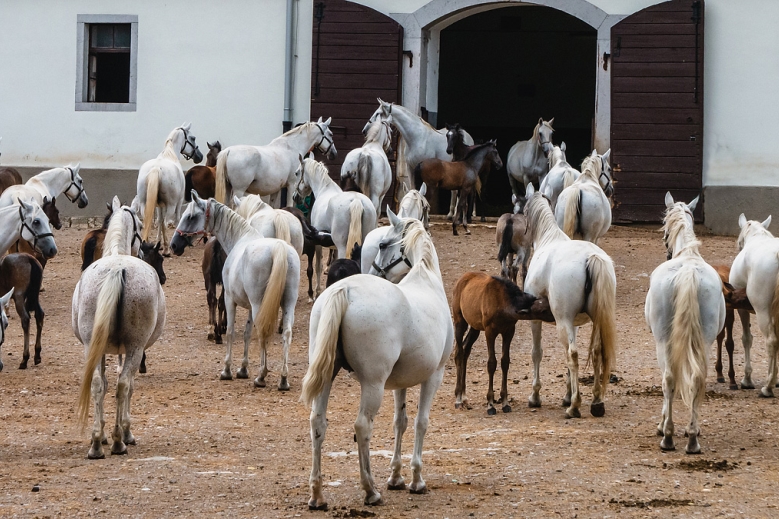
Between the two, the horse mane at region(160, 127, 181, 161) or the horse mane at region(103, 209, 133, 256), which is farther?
the horse mane at region(160, 127, 181, 161)

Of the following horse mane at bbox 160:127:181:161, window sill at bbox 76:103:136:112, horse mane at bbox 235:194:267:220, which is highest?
window sill at bbox 76:103:136:112

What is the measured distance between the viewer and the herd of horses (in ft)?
17.3

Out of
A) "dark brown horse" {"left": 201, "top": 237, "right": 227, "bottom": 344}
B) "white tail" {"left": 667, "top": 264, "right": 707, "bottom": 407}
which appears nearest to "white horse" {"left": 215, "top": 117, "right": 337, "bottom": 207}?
"dark brown horse" {"left": 201, "top": 237, "right": 227, "bottom": 344}

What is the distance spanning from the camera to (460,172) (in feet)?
52.0

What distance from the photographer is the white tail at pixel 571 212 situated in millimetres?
11734

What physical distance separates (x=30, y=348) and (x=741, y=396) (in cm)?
660

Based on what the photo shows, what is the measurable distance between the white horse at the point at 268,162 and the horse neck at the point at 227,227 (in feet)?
17.4

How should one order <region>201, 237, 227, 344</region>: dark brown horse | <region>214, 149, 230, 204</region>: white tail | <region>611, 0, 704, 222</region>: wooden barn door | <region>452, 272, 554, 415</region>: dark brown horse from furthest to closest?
<region>611, 0, 704, 222</region>: wooden barn door, <region>214, 149, 230, 204</region>: white tail, <region>201, 237, 227, 344</region>: dark brown horse, <region>452, 272, 554, 415</region>: dark brown horse

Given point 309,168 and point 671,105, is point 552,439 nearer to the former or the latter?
point 309,168

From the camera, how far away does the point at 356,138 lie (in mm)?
17609

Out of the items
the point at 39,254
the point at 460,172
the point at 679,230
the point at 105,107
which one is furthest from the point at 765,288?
the point at 105,107

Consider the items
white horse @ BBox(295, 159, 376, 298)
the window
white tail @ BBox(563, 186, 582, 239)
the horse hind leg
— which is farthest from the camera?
the window

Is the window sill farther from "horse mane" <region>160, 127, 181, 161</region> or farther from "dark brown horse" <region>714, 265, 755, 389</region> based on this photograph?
"dark brown horse" <region>714, 265, 755, 389</region>

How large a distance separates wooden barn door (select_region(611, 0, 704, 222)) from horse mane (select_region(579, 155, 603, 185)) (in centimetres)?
346
